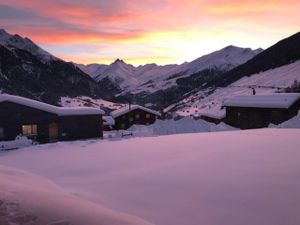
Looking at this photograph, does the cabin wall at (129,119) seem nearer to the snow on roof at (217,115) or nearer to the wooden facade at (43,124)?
the snow on roof at (217,115)

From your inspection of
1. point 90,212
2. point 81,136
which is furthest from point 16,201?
point 81,136

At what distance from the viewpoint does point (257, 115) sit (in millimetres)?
41281

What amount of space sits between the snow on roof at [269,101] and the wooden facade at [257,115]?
0.41 meters

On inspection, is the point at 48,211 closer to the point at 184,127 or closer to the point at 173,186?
the point at 173,186

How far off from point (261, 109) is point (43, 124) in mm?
22491

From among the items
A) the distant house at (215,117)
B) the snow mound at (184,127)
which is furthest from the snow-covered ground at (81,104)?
the snow mound at (184,127)

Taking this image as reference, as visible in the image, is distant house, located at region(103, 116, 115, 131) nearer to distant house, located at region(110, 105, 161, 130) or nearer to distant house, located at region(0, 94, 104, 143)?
distant house, located at region(110, 105, 161, 130)

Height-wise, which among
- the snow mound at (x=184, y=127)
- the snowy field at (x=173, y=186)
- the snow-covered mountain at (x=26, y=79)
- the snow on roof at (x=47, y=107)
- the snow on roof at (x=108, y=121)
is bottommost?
the snowy field at (x=173, y=186)

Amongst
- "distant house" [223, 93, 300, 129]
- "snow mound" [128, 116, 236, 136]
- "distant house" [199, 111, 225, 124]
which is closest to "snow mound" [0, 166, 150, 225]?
"snow mound" [128, 116, 236, 136]

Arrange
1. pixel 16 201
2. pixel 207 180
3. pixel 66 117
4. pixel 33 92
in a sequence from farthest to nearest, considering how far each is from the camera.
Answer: pixel 33 92 < pixel 66 117 < pixel 207 180 < pixel 16 201

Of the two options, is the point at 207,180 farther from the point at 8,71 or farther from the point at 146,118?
the point at 8,71

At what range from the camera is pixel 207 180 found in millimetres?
8016

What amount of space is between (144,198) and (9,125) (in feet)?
93.0

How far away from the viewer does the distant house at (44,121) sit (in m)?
32.8
